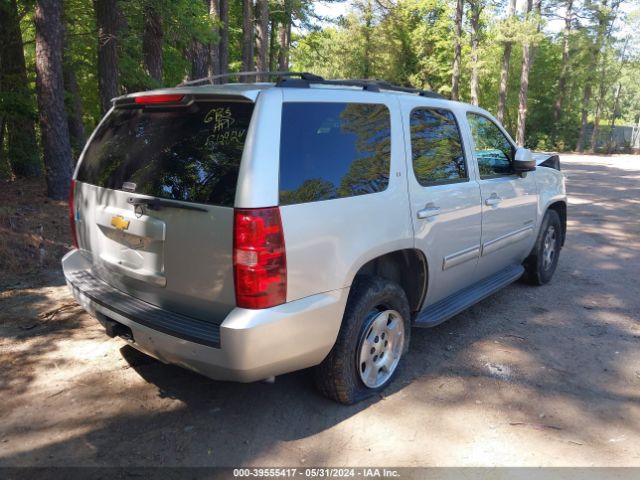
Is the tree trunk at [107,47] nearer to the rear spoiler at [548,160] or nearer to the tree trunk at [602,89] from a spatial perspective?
the rear spoiler at [548,160]

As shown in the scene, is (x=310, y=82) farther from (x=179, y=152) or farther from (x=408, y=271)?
(x=408, y=271)

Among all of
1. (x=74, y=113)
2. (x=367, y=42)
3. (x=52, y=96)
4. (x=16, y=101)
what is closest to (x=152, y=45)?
(x=74, y=113)

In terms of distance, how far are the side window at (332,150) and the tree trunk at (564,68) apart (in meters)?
39.8

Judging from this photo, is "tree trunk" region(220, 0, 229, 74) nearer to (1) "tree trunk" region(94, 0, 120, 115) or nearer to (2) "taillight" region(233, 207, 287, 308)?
(1) "tree trunk" region(94, 0, 120, 115)

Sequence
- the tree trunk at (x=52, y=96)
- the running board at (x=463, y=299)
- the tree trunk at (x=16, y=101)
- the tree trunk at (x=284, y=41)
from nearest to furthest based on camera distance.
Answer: the running board at (x=463, y=299) → the tree trunk at (x=52, y=96) → the tree trunk at (x=16, y=101) → the tree trunk at (x=284, y=41)

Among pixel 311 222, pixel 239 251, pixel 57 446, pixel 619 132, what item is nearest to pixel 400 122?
pixel 311 222

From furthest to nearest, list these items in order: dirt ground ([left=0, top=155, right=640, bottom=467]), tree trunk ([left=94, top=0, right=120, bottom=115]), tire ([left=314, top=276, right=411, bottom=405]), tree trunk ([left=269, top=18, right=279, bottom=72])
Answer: tree trunk ([left=269, top=18, right=279, bottom=72]) → tree trunk ([left=94, top=0, right=120, bottom=115]) → tire ([left=314, top=276, right=411, bottom=405]) → dirt ground ([left=0, top=155, right=640, bottom=467])

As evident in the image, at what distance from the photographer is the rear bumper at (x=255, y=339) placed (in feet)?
8.71

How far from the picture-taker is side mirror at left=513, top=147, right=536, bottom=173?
4828 mm

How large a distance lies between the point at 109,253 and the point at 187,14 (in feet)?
29.8

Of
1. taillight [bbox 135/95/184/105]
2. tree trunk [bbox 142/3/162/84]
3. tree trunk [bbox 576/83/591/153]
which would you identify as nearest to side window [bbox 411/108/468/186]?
taillight [bbox 135/95/184/105]

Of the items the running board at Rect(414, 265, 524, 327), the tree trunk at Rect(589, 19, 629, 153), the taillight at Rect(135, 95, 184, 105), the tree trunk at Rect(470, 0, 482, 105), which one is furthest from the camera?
the tree trunk at Rect(589, 19, 629, 153)

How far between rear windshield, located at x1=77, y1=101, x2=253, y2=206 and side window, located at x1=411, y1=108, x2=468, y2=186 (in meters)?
1.44

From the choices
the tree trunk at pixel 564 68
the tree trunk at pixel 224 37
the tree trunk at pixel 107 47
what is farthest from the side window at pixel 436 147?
the tree trunk at pixel 564 68
